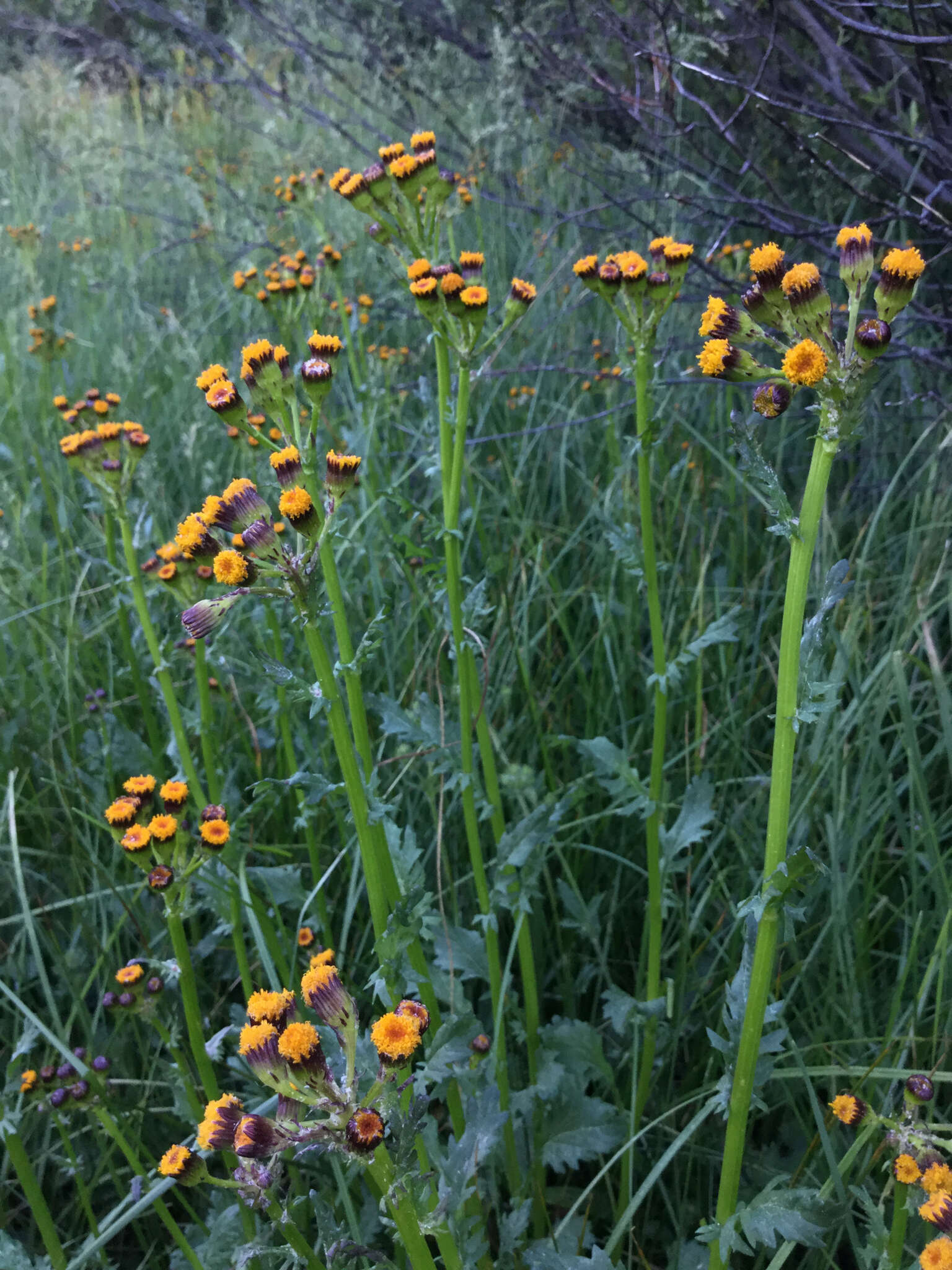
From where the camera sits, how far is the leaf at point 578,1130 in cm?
177

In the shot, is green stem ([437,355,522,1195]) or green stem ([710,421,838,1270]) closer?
green stem ([710,421,838,1270])

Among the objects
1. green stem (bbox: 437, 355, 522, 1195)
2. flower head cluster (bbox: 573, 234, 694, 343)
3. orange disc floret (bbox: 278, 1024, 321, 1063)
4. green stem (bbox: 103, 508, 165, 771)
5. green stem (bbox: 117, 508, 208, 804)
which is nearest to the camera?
orange disc floret (bbox: 278, 1024, 321, 1063)

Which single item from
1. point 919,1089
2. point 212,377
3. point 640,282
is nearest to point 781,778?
point 919,1089

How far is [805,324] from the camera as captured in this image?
1.17 metres

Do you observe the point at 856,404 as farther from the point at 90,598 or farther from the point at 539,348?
the point at 539,348

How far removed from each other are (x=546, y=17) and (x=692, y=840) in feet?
16.1

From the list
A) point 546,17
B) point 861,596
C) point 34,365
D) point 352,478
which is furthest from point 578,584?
point 546,17

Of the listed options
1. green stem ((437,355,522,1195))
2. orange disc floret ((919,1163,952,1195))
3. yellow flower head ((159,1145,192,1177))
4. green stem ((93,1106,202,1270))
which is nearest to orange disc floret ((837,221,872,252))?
green stem ((437,355,522,1195))

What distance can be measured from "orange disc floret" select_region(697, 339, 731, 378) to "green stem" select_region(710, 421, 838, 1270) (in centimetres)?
15

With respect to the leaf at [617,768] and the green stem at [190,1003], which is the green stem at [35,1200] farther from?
the leaf at [617,768]

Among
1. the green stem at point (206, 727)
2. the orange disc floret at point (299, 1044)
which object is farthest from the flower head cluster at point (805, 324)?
the green stem at point (206, 727)

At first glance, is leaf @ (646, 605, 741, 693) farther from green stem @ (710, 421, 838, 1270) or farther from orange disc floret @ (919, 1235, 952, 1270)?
orange disc floret @ (919, 1235, 952, 1270)

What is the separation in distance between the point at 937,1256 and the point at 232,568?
46.4 inches

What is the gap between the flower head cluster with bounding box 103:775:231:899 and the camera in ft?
5.02
